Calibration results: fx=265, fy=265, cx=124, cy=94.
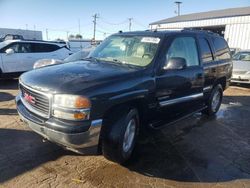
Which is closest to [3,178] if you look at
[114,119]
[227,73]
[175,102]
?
[114,119]

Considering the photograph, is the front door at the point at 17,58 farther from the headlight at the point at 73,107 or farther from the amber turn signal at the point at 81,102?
the amber turn signal at the point at 81,102

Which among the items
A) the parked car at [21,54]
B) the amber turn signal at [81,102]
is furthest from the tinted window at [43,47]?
the amber turn signal at [81,102]

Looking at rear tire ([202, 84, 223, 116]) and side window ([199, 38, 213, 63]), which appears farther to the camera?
rear tire ([202, 84, 223, 116])

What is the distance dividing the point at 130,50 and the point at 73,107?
1.92 m

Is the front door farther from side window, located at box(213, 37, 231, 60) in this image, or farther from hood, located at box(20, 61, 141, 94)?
side window, located at box(213, 37, 231, 60)

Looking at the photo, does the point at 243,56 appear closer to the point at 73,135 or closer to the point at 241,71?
the point at 241,71

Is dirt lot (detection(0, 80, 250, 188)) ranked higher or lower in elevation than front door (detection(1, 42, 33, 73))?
lower

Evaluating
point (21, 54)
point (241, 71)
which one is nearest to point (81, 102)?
point (21, 54)

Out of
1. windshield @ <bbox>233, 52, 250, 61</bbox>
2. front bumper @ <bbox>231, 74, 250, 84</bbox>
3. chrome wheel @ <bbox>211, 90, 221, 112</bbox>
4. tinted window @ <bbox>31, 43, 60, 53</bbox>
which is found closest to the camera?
chrome wheel @ <bbox>211, 90, 221, 112</bbox>

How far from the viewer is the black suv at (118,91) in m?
3.22

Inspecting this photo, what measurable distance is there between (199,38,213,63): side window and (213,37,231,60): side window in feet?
1.52

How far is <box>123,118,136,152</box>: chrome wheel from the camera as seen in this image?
12.7ft

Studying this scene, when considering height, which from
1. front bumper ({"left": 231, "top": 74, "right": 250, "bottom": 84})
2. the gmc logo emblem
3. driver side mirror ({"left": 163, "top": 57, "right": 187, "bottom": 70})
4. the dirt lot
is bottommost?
the dirt lot

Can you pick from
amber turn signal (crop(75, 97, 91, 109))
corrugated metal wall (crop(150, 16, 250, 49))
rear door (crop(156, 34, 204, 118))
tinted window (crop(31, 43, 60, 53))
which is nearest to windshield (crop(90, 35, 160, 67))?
rear door (crop(156, 34, 204, 118))
